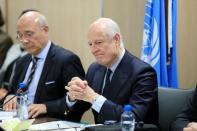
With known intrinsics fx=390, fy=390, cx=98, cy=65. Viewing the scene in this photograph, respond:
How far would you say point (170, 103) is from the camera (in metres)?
3.06

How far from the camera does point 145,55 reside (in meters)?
3.85

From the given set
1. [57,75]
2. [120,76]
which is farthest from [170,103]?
[57,75]

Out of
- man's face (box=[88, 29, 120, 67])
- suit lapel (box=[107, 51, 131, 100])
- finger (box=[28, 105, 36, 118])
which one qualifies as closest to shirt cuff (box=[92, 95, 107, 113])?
suit lapel (box=[107, 51, 131, 100])

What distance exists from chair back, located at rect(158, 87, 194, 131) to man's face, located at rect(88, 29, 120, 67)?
52 centimetres

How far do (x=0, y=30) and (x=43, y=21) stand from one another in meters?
2.37

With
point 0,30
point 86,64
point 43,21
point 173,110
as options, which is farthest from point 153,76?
point 0,30

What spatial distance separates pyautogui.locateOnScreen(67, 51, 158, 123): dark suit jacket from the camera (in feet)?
9.19

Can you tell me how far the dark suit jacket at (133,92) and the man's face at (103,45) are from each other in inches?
4.4

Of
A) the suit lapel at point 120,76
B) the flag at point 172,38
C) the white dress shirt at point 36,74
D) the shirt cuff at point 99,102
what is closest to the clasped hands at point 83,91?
the shirt cuff at point 99,102

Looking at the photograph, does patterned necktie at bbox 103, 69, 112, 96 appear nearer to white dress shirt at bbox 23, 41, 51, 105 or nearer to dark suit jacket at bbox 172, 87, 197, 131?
dark suit jacket at bbox 172, 87, 197, 131

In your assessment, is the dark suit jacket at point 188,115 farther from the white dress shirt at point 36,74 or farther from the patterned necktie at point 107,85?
the white dress shirt at point 36,74

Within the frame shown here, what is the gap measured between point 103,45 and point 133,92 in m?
0.42

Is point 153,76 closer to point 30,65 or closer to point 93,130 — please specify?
point 93,130

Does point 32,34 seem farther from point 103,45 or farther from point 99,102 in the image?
point 99,102
